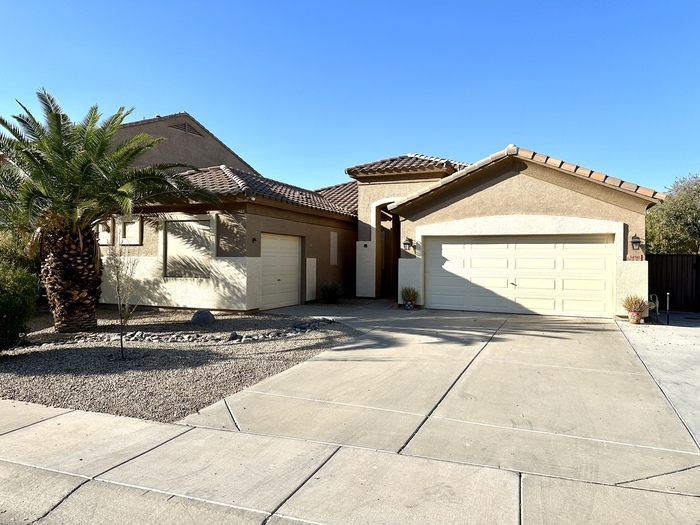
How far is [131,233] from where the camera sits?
52.2ft

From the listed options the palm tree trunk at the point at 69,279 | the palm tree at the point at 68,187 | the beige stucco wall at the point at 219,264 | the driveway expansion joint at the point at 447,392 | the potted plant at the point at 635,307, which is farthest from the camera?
the beige stucco wall at the point at 219,264

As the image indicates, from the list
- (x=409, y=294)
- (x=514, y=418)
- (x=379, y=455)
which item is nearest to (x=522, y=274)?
(x=409, y=294)

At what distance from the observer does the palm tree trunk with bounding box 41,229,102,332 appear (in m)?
11.4

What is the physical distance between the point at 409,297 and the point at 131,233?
9140mm

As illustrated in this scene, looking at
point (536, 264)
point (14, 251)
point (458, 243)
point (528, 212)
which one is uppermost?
point (528, 212)

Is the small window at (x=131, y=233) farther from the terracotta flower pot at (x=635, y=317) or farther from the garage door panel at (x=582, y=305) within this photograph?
the terracotta flower pot at (x=635, y=317)

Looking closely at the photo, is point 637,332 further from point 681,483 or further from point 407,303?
point 681,483

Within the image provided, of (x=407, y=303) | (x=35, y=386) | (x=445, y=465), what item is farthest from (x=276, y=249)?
(x=445, y=465)

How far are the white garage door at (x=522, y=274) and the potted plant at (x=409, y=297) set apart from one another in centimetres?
47

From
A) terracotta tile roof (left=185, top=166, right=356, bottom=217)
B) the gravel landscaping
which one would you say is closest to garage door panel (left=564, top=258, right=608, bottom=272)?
the gravel landscaping

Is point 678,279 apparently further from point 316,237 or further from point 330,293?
point 316,237

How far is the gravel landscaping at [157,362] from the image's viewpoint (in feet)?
21.2

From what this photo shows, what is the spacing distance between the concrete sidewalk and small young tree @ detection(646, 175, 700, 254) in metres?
20.3

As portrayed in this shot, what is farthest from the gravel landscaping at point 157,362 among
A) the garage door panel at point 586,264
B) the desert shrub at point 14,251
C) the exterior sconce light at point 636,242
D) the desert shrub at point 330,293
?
the exterior sconce light at point 636,242
